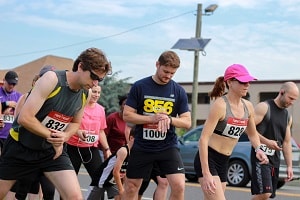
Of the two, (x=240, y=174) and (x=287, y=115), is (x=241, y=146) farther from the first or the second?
(x=287, y=115)

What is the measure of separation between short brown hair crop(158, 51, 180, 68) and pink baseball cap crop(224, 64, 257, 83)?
2.35 feet

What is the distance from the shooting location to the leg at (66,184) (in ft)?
18.8

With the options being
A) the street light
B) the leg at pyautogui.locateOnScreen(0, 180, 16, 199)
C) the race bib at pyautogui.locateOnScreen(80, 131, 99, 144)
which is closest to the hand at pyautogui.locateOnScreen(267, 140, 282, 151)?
the race bib at pyautogui.locateOnScreen(80, 131, 99, 144)

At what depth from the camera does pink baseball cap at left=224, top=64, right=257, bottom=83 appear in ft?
21.1

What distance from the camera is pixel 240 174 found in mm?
16047

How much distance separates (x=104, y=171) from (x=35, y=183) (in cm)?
89

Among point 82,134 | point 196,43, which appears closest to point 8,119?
point 82,134

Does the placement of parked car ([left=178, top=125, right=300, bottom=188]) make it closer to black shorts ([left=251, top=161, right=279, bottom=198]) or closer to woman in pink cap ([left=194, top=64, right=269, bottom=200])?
black shorts ([left=251, top=161, right=279, bottom=198])

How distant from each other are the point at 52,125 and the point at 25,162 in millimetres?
451

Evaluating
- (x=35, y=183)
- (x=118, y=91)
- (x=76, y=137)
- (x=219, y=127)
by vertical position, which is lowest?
(x=118, y=91)

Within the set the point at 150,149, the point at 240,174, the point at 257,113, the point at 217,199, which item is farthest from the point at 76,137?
the point at 240,174

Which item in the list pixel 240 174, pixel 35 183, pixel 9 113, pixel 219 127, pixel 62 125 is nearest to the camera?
pixel 62 125

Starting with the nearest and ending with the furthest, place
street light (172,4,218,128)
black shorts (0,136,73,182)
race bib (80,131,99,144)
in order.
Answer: black shorts (0,136,73,182), race bib (80,131,99,144), street light (172,4,218,128)

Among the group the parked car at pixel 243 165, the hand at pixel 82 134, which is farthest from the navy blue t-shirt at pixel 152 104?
the parked car at pixel 243 165
